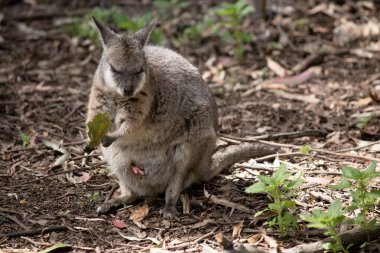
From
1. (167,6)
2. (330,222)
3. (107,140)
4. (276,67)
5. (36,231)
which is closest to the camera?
(330,222)

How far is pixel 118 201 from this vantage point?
4.94 metres

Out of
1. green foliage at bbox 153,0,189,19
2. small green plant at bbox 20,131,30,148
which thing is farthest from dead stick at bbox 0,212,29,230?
green foliage at bbox 153,0,189,19

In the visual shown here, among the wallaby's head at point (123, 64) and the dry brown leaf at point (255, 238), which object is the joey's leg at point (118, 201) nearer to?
the wallaby's head at point (123, 64)

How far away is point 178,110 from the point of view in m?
5.03

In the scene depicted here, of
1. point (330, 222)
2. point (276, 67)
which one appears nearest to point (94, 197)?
point (330, 222)

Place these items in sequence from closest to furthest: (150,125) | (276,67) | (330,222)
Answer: (330,222) < (150,125) < (276,67)

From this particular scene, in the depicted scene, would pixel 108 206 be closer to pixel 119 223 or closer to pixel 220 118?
pixel 119 223

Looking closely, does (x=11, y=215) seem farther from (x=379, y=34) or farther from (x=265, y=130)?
(x=379, y=34)

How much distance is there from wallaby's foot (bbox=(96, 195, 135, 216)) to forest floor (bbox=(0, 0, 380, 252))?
0.06 metres

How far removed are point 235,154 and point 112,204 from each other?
3.83ft

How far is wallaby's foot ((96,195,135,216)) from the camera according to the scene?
476cm

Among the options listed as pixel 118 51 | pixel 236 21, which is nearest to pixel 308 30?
pixel 236 21

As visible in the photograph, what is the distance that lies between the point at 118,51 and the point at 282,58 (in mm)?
4063

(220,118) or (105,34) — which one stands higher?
(105,34)
